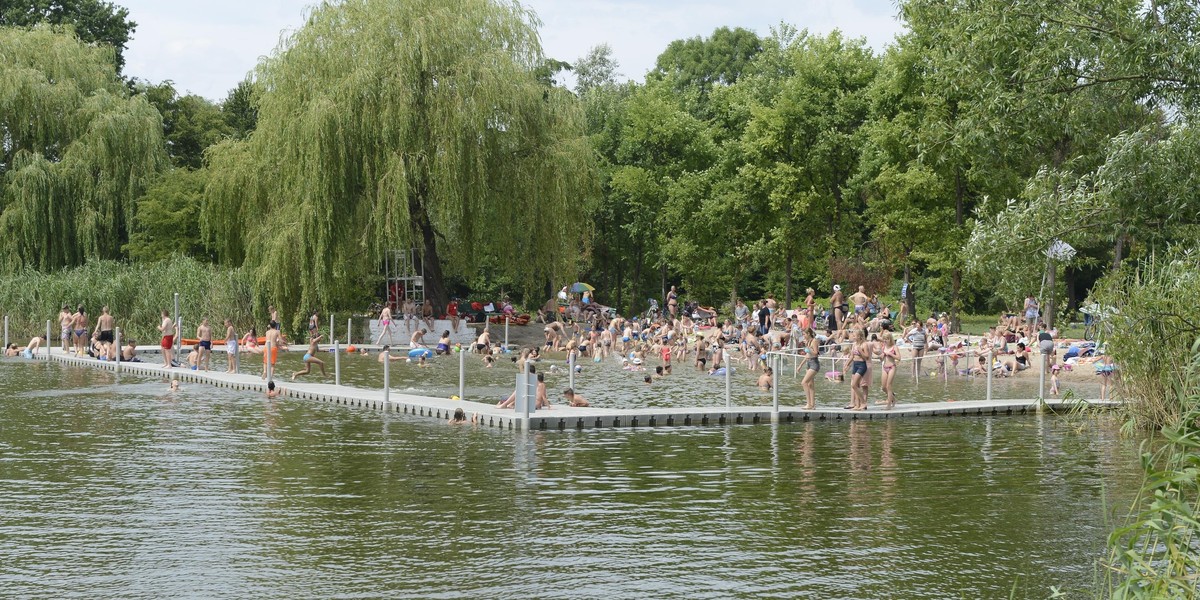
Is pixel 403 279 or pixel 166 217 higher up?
pixel 166 217

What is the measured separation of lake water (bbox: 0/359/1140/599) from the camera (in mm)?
10844

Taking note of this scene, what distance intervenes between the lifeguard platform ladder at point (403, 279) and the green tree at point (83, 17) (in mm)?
25716

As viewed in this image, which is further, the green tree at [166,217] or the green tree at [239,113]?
the green tree at [239,113]

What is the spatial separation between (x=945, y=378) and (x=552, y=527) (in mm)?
18992

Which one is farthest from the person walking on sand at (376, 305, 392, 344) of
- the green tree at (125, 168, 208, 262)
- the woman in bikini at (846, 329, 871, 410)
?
the woman in bikini at (846, 329, 871, 410)

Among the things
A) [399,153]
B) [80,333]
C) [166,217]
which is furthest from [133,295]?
[399,153]

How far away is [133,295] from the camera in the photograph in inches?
1660

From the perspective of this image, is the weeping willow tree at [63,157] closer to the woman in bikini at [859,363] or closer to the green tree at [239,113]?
the green tree at [239,113]

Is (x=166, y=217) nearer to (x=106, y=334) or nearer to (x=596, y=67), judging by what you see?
(x=106, y=334)

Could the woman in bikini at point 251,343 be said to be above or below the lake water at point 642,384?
above

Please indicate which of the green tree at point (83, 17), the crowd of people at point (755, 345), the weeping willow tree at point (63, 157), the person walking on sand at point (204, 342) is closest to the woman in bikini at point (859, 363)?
the crowd of people at point (755, 345)

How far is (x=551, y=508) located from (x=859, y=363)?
959 centimetres

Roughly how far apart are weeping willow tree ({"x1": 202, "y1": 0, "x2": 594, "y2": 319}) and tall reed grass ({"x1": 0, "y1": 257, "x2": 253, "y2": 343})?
1.64 meters

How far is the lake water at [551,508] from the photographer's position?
10844mm
